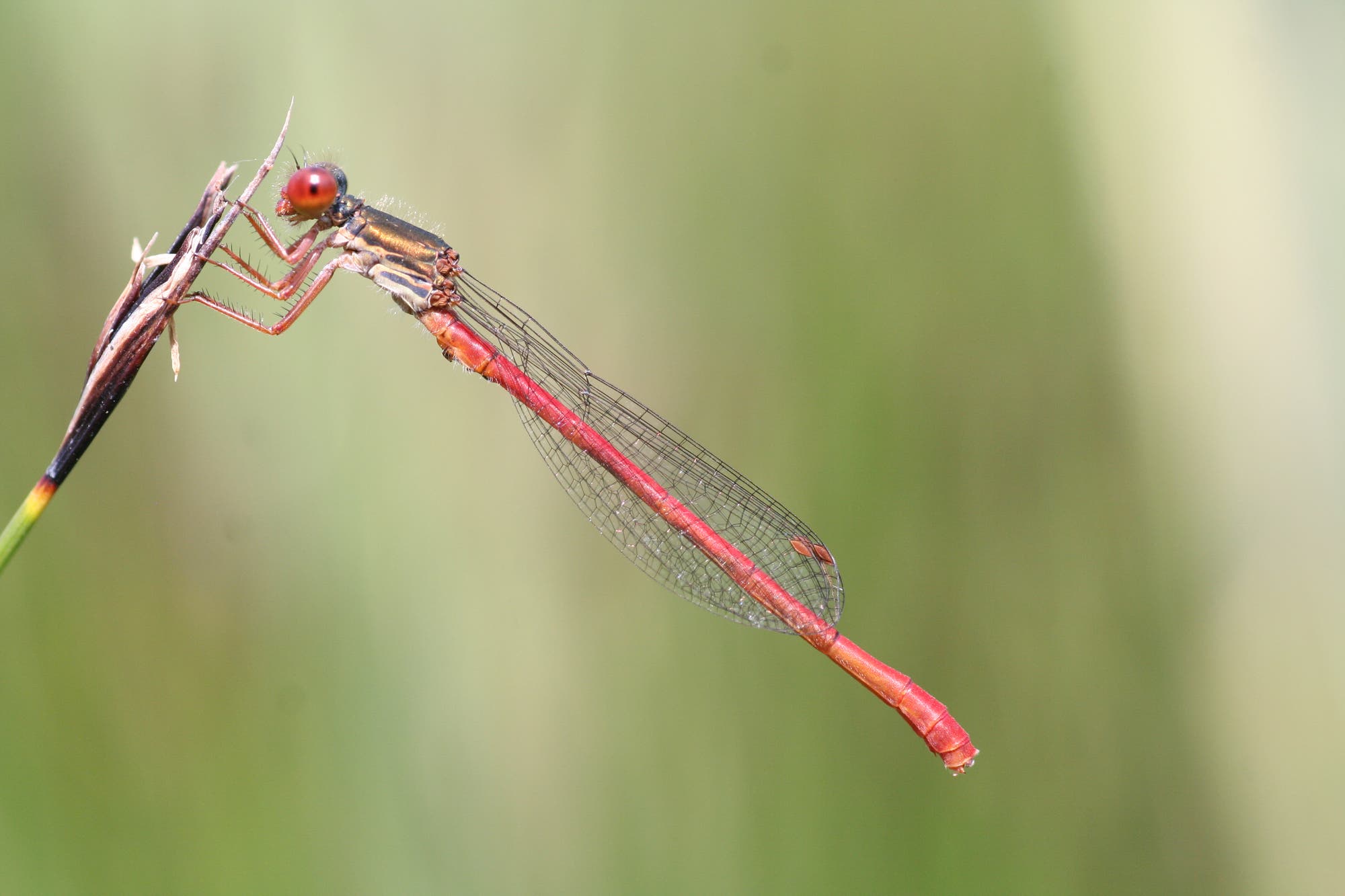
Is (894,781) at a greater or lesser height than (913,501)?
lesser

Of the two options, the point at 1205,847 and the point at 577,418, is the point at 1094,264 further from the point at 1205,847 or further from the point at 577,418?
the point at 1205,847

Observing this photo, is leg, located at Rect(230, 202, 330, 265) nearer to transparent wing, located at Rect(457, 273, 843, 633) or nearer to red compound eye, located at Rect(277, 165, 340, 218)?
red compound eye, located at Rect(277, 165, 340, 218)

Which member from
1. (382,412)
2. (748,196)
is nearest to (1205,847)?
(748,196)

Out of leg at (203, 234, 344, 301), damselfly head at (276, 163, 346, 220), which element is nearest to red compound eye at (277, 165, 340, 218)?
damselfly head at (276, 163, 346, 220)

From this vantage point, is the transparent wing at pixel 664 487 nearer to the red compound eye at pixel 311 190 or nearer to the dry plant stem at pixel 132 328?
the red compound eye at pixel 311 190

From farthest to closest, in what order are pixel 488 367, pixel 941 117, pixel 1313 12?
pixel 941 117 → pixel 488 367 → pixel 1313 12

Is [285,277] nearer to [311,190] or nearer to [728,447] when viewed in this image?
[311,190]

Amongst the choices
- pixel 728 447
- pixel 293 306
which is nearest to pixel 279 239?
pixel 293 306
